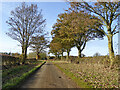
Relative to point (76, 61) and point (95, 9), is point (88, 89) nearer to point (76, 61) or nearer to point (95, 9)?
point (95, 9)

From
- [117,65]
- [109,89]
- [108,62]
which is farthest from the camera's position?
[108,62]

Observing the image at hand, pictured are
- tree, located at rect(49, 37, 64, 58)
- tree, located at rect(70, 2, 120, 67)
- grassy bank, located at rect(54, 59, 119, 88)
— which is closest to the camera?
grassy bank, located at rect(54, 59, 119, 88)

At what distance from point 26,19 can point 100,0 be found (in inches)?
551

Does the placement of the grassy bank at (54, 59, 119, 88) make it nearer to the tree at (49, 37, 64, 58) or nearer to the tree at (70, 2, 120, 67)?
the tree at (70, 2, 120, 67)

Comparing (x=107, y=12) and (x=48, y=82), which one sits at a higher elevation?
(x=107, y=12)

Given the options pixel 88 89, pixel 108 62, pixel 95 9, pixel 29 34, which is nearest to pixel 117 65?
pixel 108 62

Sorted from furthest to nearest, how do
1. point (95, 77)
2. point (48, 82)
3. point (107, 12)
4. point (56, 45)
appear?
point (56, 45) < point (107, 12) < point (95, 77) < point (48, 82)

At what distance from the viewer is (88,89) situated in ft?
18.3

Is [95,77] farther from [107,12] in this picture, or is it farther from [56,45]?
[56,45]

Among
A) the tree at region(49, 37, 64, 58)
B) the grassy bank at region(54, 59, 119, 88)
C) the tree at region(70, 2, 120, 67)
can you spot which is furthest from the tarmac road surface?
the tree at region(49, 37, 64, 58)

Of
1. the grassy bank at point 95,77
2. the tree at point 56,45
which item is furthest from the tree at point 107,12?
the tree at point 56,45

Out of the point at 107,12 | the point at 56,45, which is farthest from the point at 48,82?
the point at 56,45

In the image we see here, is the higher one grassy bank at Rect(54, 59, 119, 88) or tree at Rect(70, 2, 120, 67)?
tree at Rect(70, 2, 120, 67)

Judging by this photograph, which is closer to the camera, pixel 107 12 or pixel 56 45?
pixel 107 12
